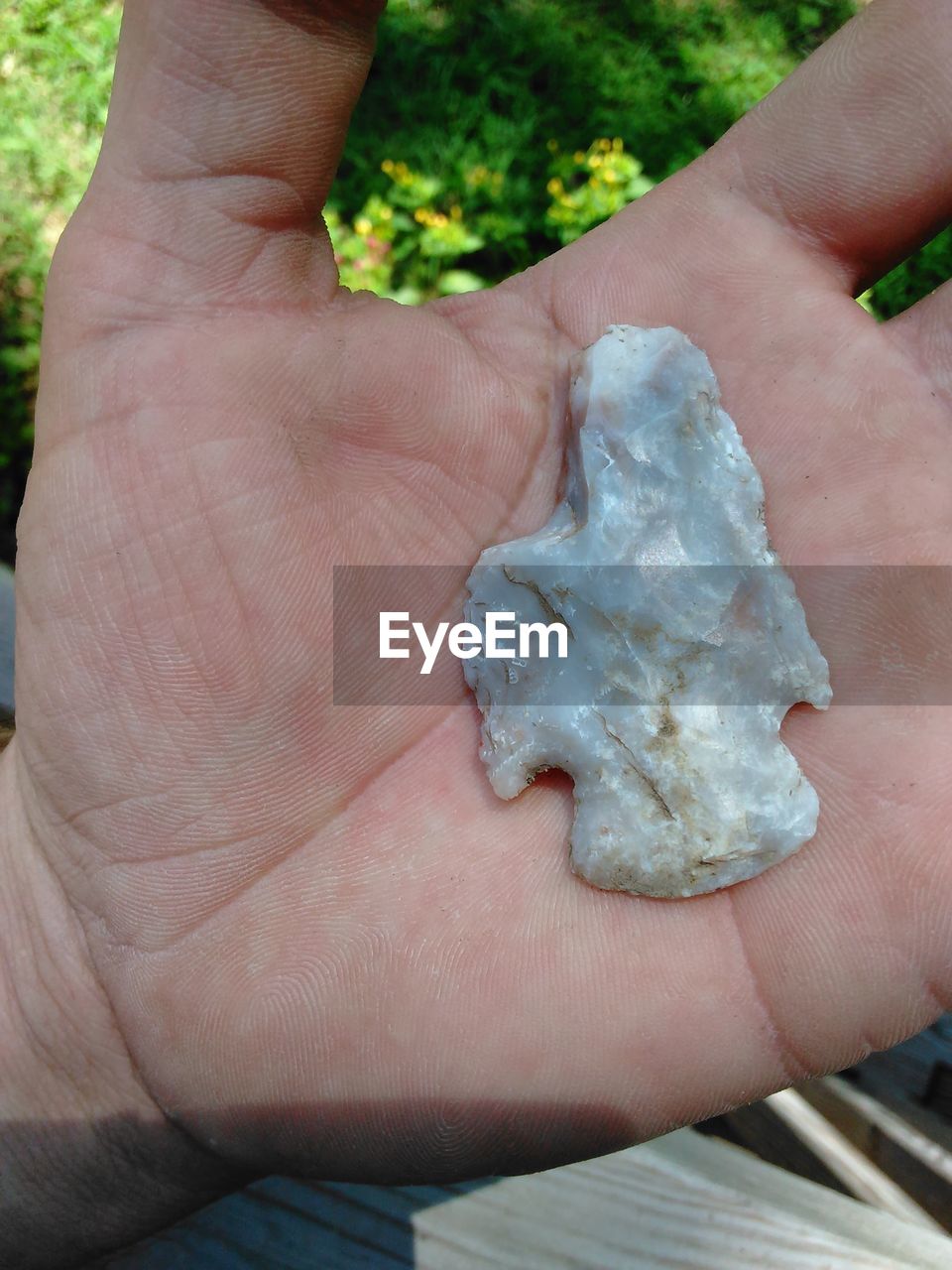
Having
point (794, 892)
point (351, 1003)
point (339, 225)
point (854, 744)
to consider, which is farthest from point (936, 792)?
point (339, 225)

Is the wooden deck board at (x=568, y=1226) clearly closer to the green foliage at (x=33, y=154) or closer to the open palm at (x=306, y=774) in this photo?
the open palm at (x=306, y=774)

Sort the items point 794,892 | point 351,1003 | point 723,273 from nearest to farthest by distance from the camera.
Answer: point 351,1003 → point 794,892 → point 723,273

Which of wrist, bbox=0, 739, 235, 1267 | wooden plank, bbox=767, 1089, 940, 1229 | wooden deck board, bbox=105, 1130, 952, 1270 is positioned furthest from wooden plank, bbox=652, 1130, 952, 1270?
wrist, bbox=0, 739, 235, 1267

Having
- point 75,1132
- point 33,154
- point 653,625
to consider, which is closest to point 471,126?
point 33,154

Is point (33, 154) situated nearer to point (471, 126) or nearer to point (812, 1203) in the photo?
point (471, 126)

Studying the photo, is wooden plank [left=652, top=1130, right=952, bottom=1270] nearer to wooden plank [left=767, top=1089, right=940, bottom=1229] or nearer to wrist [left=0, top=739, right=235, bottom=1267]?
wooden plank [left=767, top=1089, right=940, bottom=1229]

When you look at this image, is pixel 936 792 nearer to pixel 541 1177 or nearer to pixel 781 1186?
pixel 781 1186
